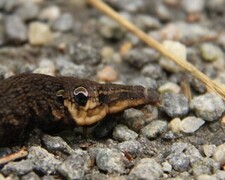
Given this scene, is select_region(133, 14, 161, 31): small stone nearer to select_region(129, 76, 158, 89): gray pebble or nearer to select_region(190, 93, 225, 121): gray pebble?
select_region(129, 76, 158, 89): gray pebble

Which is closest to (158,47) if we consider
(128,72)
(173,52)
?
(173,52)

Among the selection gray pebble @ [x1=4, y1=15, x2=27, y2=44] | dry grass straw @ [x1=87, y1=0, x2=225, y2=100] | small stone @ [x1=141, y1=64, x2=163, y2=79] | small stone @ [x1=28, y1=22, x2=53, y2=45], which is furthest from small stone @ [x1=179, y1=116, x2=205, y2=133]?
gray pebble @ [x1=4, y1=15, x2=27, y2=44]

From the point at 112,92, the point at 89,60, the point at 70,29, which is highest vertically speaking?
the point at 70,29

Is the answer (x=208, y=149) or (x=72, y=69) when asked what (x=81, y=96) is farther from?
(x=208, y=149)

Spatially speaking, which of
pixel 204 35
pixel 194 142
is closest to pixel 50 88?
pixel 194 142

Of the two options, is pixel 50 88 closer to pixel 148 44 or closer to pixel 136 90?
pixel 136 90
